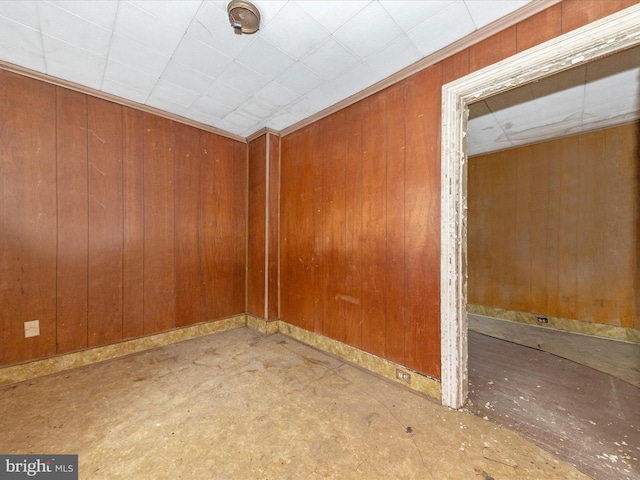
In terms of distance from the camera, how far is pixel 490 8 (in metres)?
1.54

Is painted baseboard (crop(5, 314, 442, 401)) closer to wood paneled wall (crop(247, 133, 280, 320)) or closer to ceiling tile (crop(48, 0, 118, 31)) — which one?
wood paneled wall (crop(247, 133, 280, 320))

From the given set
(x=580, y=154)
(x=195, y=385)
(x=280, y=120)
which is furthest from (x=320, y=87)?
(x=580, y=154)

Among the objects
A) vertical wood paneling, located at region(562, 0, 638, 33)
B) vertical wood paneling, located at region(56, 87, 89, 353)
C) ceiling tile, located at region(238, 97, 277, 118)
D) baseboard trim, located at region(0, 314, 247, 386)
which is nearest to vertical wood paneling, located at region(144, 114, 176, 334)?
baseboard trim, located at region(0, 314, 247, 386)

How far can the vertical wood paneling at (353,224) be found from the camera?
2480 mm

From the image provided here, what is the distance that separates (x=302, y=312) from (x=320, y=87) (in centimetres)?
232

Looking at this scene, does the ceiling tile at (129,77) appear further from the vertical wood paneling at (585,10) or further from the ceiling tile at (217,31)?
the vertical wood paneling at (585,10)

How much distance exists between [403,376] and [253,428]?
3.88 ft

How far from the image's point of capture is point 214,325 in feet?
10.9

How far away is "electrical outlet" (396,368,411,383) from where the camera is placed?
6.82ft

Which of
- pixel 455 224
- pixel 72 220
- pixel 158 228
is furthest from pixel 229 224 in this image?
pixel 455 224

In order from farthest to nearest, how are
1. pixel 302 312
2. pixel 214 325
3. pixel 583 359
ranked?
pixel 214 325 → pixel 302 312 → pixel 583 359

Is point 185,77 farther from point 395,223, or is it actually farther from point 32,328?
point 32,328

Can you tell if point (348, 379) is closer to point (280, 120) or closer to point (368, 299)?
point (368, 299)

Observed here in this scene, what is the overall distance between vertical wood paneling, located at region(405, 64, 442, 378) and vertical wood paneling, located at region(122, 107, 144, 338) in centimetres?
266
